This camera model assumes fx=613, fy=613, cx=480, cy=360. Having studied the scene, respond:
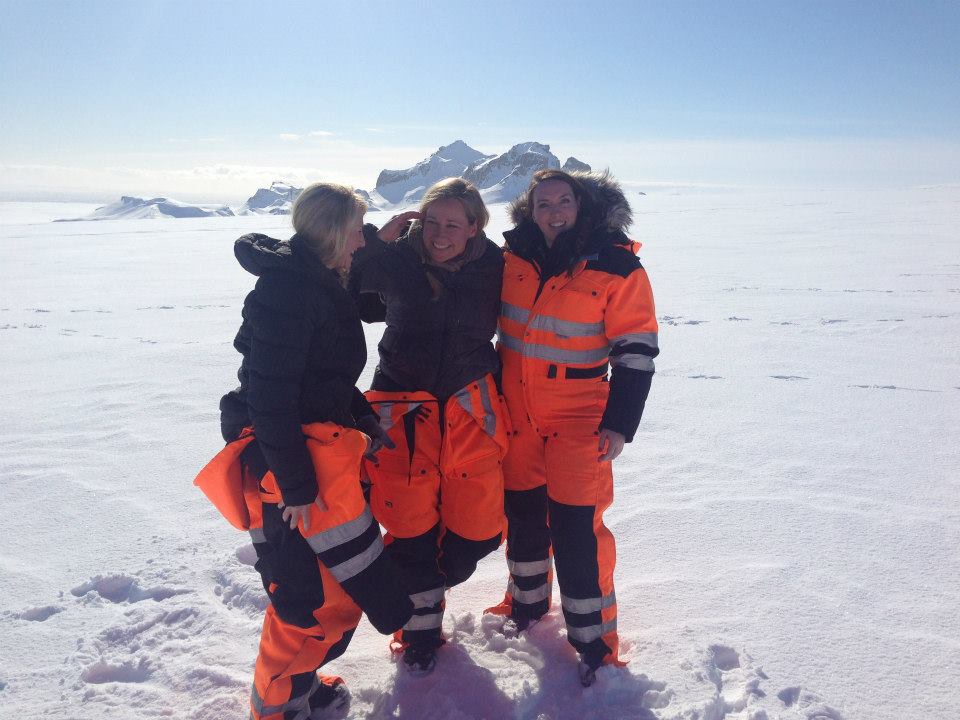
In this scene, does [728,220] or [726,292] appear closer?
[726,292]

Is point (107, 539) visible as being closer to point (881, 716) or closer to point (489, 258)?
point (489, 258)

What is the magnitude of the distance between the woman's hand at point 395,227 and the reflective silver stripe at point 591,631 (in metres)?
1.55

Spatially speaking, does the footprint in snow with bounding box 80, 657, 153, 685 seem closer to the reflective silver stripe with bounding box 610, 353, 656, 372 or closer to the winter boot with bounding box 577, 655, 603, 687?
Result: the winter boot with bounding box 577, 655, 603, 687

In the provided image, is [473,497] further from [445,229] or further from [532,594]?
[445,229]

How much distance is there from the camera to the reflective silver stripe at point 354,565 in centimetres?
184

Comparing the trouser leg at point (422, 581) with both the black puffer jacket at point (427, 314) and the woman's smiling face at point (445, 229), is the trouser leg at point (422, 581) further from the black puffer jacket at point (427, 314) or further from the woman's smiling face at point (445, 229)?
the woman's smiling face at point (445, 229)

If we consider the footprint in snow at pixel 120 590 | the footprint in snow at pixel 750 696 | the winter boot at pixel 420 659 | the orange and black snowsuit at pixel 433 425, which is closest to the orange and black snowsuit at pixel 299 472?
the orange and black snowsuit at pixel 433 425

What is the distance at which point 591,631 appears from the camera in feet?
7.05

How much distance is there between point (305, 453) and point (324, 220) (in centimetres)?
67

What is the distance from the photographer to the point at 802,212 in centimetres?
2709

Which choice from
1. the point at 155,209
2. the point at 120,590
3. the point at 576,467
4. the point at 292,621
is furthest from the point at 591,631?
the point at 155,209

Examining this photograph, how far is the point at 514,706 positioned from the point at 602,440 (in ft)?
3.08

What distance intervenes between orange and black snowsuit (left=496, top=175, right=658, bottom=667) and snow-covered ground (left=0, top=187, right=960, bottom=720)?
1.29ft

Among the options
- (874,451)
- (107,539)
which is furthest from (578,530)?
(874,451)
